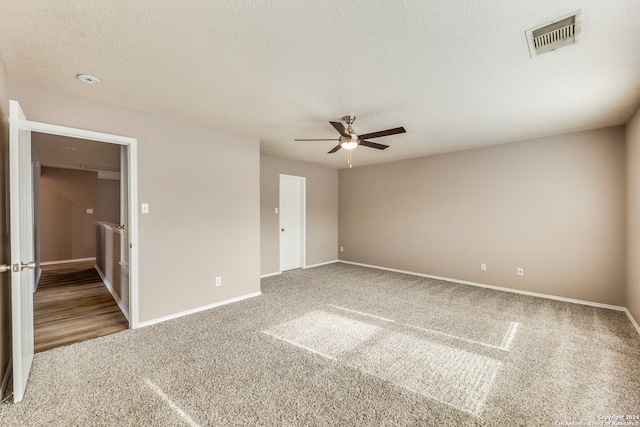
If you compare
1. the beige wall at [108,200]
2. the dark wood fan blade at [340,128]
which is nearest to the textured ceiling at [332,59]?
the dark wood fan blade at [340,128]

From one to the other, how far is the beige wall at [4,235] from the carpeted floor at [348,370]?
1.00ft

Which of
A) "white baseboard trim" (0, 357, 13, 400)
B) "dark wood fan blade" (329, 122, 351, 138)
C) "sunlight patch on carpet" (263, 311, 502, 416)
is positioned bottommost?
"sunlight patch on carpet" (263, 311, 502, 416)

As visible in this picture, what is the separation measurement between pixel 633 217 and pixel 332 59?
A: 389 cm

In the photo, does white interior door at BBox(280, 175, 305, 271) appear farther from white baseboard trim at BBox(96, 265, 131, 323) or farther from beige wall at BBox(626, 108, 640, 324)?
beige wall at BBox(626, 108, 640, 324)

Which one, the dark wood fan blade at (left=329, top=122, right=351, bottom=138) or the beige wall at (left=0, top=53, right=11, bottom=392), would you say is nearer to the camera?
the beige wall at (left=0, top=53, right=11, bottom=392)

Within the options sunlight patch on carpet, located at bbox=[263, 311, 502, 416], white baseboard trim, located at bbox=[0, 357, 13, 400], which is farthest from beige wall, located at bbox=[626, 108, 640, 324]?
white baseboard trim, located at bbox=[0, 357, 13, 400]

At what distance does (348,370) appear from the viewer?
7.28 ft

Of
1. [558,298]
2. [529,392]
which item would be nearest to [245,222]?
[529,392]

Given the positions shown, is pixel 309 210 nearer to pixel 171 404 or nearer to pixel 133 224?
pixel 133 224

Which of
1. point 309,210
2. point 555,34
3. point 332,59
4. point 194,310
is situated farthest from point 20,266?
point 309,210

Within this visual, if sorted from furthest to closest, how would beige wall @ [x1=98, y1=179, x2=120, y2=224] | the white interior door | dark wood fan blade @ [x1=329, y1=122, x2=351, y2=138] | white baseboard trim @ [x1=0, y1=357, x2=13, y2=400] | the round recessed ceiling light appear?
beige wall @ [x1=98, y1=179, x2=120, y2=224]
the white interior door
dark wood fan blade @ [x1=329, y1=122, x2=351, y2=138]
the round recessed ceiling light
white baseboard trim @ [x1=0, y1=357, x2=13, y2=400]

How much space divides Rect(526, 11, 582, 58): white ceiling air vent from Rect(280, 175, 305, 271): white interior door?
4.52 m

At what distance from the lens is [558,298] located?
3986 millimetres

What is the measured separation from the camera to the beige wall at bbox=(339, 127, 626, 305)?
11.9 ft
